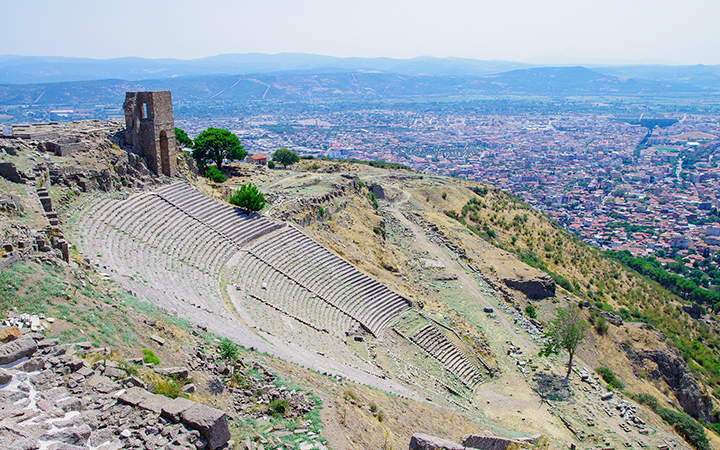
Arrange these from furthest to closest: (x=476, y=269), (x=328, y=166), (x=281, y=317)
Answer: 1. (x=328, y=166)
2. (x=476, y=269)
3. (x=281, y=317)

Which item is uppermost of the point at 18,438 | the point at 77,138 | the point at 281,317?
the point at 77,138

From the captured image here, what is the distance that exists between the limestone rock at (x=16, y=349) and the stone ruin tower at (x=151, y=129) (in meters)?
19.1

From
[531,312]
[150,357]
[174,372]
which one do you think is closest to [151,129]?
[150,357]

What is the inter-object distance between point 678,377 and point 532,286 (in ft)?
31.0

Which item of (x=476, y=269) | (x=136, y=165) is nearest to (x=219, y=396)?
(x=136, y=165)

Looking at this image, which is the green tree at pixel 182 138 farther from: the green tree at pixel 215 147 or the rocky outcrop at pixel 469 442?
the rocky outcrop at pixel 469 442

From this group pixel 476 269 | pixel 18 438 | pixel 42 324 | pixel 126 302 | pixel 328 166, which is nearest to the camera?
pixel 18 438

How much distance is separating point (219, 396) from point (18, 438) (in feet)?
13.7

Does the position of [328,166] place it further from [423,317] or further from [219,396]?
[219,396]

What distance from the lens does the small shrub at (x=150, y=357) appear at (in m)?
10.5

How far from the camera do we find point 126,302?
13727mm

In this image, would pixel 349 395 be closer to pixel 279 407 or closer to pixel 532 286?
pixel 279 407

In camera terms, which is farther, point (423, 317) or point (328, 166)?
point (328, 166)

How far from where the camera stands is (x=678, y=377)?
93.5 feet
